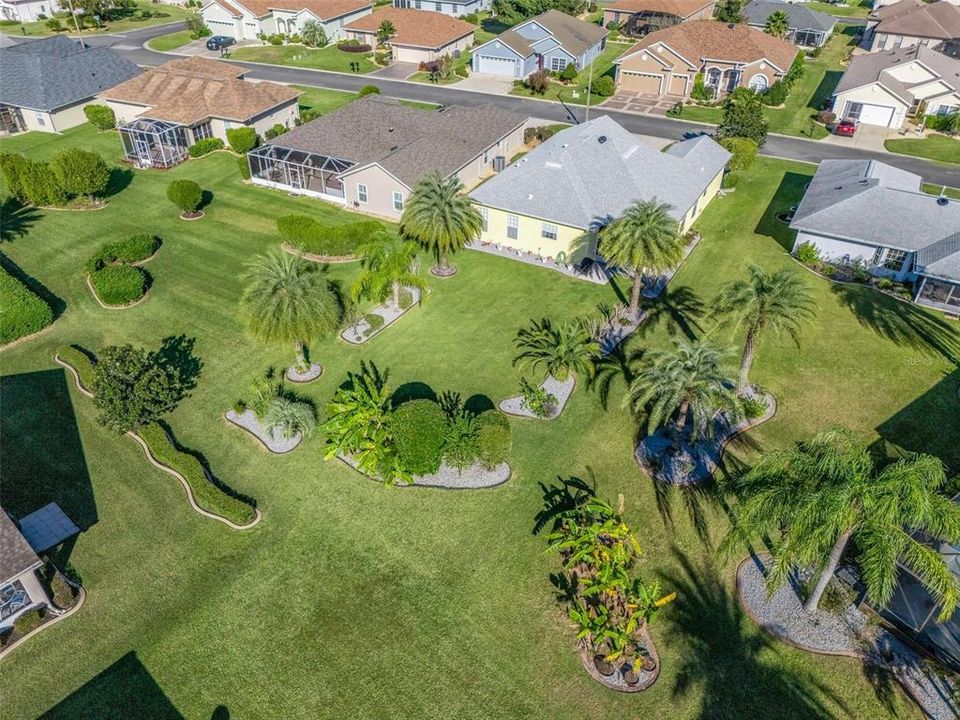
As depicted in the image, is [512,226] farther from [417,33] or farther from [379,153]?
[417,33]

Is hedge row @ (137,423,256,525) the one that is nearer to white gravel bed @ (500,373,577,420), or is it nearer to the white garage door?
white gravel bed @ (500,373,577,420)

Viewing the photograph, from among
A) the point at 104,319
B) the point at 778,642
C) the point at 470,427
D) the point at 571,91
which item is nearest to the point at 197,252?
the point at 104,319

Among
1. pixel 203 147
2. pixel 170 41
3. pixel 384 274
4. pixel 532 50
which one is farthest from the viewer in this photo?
pixel 170 41

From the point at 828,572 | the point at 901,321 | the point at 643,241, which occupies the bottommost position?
the point at 901,321

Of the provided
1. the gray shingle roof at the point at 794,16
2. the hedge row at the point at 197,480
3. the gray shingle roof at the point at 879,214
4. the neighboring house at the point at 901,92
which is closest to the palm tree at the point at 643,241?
the gray shingle roof at the point at 879,214

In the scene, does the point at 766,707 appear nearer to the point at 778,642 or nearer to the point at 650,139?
the point at 778,642

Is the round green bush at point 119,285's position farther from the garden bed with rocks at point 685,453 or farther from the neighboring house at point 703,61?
the neighboring house at point 703,61

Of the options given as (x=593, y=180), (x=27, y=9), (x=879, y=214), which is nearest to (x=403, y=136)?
(x=593, y=180)

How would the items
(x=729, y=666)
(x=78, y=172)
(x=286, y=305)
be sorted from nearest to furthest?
(x=729, y=666), (x=286, y=305), (x=78, y=172)
